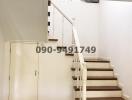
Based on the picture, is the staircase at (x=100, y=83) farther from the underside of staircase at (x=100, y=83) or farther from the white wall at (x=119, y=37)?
the white wall at (x=119, y=37)

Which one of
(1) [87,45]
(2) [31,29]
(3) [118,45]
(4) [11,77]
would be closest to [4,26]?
(2) [31,29]

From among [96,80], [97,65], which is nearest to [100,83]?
[96,80]

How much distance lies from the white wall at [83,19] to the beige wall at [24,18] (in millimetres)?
1829

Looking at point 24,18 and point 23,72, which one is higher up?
point 24,18

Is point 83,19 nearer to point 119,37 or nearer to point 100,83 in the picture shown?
point 119,37

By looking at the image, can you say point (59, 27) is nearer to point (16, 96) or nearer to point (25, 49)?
point (25, 49)

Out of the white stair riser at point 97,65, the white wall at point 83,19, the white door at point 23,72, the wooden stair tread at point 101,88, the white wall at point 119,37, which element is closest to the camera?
the white wall at point 119,37

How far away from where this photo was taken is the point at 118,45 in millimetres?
4969

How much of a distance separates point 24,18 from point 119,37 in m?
2.10

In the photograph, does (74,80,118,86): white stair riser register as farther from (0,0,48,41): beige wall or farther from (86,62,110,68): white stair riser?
(0,0,48,41): beige wall

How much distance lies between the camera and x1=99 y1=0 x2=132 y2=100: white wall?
4.36 m

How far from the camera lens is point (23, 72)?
5.73 meters

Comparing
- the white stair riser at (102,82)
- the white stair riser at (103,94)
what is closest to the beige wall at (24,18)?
the white stair riser at (102,82)

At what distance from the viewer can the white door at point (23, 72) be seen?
570cm
